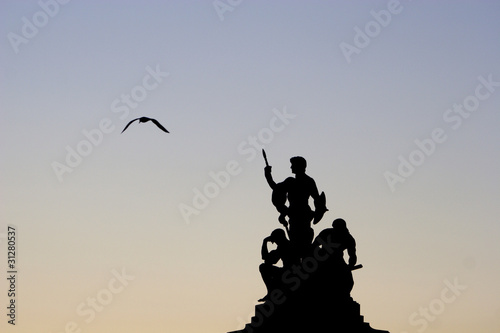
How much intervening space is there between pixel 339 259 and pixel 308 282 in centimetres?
91

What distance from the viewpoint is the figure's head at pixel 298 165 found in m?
36.3

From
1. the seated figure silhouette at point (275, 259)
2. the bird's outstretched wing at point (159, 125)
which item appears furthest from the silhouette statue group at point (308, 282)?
the bird's outstretched wing at point (159, 125)

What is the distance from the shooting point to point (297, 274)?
3534 cm

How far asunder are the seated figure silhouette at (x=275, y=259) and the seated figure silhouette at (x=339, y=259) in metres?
0.88

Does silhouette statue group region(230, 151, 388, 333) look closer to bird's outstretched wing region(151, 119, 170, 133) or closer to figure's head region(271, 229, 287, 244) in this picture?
figure's head region(271, 229, 287, 244)

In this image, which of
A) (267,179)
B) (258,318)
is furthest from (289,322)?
(267,179)

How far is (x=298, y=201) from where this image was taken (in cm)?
3612

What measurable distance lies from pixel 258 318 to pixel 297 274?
1403 mm

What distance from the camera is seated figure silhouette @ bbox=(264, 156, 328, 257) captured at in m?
35.9

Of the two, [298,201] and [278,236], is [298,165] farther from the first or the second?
[278,236]

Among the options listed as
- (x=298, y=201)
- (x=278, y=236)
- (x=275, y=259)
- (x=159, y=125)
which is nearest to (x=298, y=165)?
(x=298, y=201)

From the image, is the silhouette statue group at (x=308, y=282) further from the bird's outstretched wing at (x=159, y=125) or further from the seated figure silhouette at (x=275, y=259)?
the bird's outstretched wing at (x=159, y=125)

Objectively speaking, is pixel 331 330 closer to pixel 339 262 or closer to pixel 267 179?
pixel 339 262

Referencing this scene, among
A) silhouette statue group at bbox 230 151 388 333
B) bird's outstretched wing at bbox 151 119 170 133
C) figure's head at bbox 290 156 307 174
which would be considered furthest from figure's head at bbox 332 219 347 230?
bird's outstretched wing at bbox 151 119 170 133
